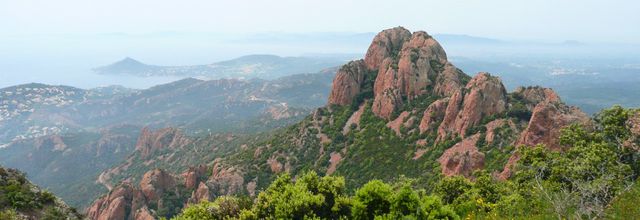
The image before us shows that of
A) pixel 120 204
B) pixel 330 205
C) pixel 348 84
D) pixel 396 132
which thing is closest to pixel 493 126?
pixel 396 132

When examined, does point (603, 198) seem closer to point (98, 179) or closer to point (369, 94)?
point (369, 94)

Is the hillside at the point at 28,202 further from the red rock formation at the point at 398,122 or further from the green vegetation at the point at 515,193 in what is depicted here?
the red rock formation at the point at 398,122

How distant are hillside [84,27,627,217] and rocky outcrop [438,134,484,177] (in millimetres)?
120

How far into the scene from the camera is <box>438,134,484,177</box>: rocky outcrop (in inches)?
1992

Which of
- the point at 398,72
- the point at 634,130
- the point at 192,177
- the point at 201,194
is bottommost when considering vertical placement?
the point at 192,177

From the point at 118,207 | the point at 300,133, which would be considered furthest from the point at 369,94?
the point at 118,207

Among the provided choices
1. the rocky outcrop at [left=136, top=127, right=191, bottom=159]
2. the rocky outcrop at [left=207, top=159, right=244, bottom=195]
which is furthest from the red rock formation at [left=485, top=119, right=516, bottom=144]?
the rocky outcrop at [left=136, top=127, right=191, bottom=159]

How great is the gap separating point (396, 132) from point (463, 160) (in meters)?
21.4

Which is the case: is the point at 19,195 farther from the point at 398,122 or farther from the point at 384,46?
the point at 384,46

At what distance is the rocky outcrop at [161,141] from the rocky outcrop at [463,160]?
12039 centimetres

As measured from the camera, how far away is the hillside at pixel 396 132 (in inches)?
2116

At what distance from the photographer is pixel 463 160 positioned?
50.9m

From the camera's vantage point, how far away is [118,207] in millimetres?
70312

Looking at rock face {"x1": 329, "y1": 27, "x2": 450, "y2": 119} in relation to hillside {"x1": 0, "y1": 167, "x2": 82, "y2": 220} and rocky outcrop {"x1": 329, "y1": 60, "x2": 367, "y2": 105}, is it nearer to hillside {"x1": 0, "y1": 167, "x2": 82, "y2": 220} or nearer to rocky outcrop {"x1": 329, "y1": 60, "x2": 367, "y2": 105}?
rocky outcrop {"x1": 329, "y1": 60, "x2": 367, "y2": 105}
